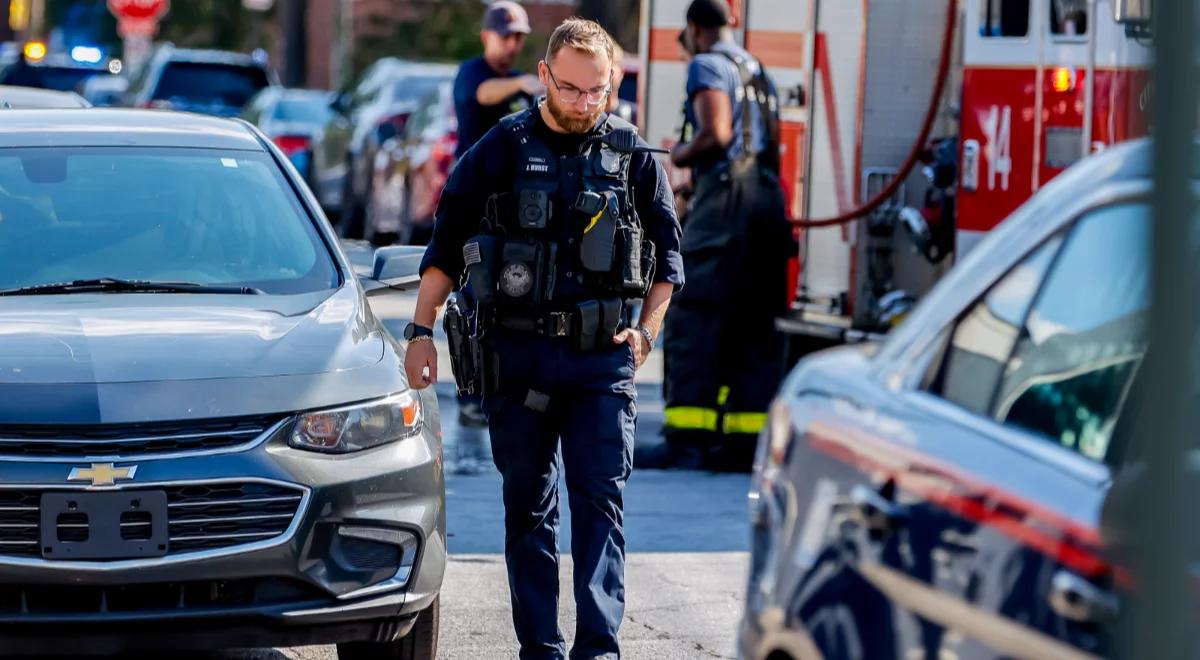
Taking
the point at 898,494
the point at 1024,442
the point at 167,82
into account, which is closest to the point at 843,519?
the point at 898,494

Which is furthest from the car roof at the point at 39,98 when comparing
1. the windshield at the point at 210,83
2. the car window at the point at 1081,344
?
the windshield at the point at 210,83


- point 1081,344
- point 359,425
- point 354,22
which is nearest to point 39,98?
point 359,425

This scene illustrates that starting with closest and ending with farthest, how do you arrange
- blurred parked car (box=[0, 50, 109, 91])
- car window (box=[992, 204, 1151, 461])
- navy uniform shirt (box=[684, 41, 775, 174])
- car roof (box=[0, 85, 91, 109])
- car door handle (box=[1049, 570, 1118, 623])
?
car door handle (box=[1049, 570, 1118, 623]) < car window (box=[992, 204, 1151, 461]) < car roof (box=[0, 85, 91, 109]) < navy uniform shirt (box=[684, 41, 775, 174]) < blurred parked car (box=[0, 50, 109, 91])

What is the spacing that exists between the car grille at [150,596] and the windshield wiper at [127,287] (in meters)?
1.12

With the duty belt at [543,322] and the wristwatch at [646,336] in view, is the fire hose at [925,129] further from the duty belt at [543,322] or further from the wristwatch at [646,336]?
the duty belt at [543,322]

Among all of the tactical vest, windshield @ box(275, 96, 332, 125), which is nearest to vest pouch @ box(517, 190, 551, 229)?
the tactical vest

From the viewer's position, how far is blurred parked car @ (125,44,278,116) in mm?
25953

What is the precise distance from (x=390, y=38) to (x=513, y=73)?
31.8 metres

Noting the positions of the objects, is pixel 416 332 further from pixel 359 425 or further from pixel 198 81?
pixel 198 81

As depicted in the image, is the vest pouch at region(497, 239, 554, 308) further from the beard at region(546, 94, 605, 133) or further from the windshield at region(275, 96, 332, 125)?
the windshield at region(275, 96, 332, 125)

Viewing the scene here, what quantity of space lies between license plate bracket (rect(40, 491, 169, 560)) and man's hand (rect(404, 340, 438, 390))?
711 mm

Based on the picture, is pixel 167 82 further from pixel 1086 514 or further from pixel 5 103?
pixel 1086 514

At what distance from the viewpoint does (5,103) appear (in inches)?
303

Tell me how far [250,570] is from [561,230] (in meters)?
1.10
